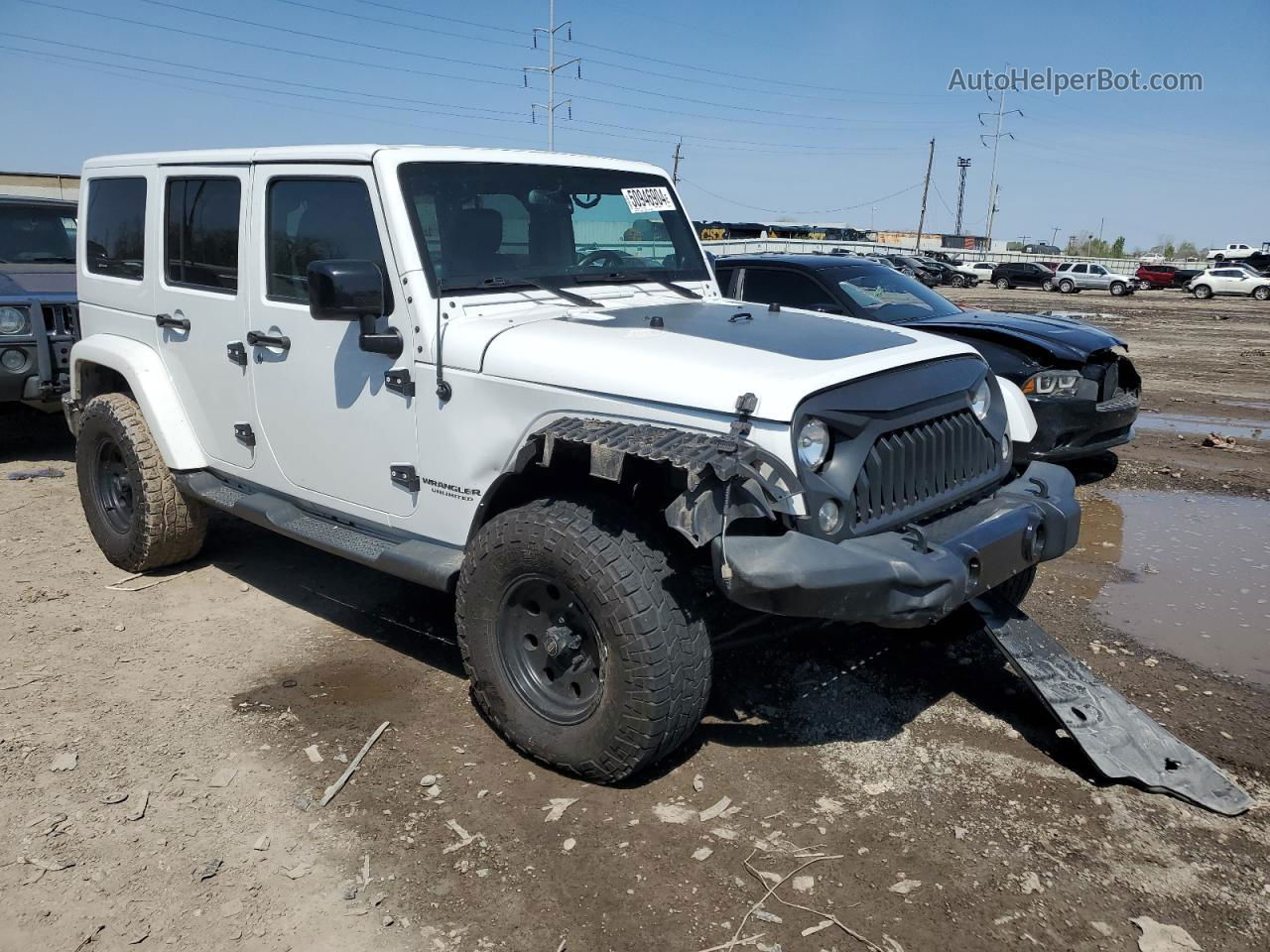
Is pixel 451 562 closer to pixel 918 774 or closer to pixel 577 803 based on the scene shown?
pixel 577 803

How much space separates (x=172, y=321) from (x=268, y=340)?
35.5 inches

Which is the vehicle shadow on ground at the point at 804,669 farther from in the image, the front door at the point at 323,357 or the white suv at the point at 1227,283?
the white suv at the point at 1227,283

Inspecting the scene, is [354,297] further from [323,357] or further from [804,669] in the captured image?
[804,669]

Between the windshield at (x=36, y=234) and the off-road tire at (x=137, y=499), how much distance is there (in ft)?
12.8

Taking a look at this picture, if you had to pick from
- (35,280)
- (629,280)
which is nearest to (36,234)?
(35,280)

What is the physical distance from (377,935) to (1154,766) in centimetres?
255

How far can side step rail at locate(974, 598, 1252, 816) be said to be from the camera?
3.29 meters

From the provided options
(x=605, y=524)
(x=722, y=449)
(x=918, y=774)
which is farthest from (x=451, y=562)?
(x=918, y=774)

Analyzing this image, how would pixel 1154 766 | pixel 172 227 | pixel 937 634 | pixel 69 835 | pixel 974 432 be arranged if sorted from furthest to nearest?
pixel 172 227 < pixel 937 634 < pixel 974 432 < pixel 1154 766 < pixel 69 835

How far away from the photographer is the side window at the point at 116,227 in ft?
16.6

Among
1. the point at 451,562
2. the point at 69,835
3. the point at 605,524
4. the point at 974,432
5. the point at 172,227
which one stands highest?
the point at 172,227

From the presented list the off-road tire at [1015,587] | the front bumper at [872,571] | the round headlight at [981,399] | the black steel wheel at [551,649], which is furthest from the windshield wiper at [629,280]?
the off-road tire at [1015,587]

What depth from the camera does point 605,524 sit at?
315 cm

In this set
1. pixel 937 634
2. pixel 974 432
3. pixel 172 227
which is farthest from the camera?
pixel 172 227
